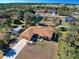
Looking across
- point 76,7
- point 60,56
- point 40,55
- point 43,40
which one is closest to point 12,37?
point 43,40

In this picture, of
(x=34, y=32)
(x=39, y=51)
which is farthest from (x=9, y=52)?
(x=34, y=32)

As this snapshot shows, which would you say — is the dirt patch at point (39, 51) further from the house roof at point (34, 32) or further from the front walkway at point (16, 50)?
the house roof at point (34, 32)

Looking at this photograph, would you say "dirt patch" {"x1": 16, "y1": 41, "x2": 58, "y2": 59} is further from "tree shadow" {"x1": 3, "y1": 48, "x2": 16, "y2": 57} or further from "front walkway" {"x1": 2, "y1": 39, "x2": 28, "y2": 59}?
"tree shadow" {"x1": 3, "y1": 48, "x2": 16, "y2": 57}

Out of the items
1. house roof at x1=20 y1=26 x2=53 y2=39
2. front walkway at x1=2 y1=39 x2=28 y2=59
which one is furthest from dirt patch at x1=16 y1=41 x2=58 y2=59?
house roof at x1=20 y1=26 x2=53 y2=39

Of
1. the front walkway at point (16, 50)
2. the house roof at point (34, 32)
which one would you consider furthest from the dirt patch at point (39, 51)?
the house roof at point (34, 32)

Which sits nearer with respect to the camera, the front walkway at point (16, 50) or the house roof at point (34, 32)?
the front walkway at point (16, 50)

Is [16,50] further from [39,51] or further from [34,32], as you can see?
[34,32]
